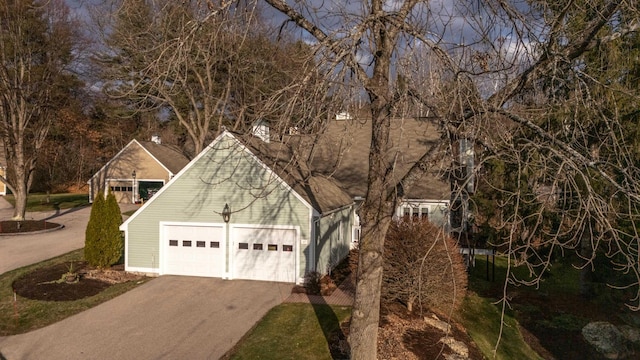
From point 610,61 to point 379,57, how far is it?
725 centimetres

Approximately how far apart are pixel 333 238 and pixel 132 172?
25.0 meters

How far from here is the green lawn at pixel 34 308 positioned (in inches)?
392

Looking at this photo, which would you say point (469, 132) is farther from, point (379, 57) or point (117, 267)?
point (117, 267)

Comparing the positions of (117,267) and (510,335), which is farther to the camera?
(117,267)

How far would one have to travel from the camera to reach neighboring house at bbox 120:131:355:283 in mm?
13461

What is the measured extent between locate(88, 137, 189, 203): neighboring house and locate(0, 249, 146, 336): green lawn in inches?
872

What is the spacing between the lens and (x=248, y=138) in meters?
6.23

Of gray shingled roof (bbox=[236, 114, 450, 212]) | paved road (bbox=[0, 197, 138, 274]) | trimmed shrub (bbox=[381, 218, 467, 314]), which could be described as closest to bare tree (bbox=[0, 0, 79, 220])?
paved road (bbox=[0, 197, 138, 274])

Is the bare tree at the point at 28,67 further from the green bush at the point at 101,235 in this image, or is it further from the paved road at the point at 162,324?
the green bush at the point at 101,235

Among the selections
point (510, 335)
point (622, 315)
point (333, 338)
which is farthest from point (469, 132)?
point (622, 315)

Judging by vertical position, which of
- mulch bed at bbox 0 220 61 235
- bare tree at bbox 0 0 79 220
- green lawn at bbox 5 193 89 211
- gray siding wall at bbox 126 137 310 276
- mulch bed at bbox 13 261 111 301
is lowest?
mulch bed at bbox 13 261 111 301

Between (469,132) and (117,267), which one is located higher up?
(469,132)

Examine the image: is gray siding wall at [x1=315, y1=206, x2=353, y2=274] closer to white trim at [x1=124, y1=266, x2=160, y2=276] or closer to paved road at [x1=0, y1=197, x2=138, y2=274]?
white trim at [x1=124, y1=266, x2=160, y2=276]

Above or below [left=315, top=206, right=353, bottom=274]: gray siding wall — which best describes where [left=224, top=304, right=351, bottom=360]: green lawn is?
below
